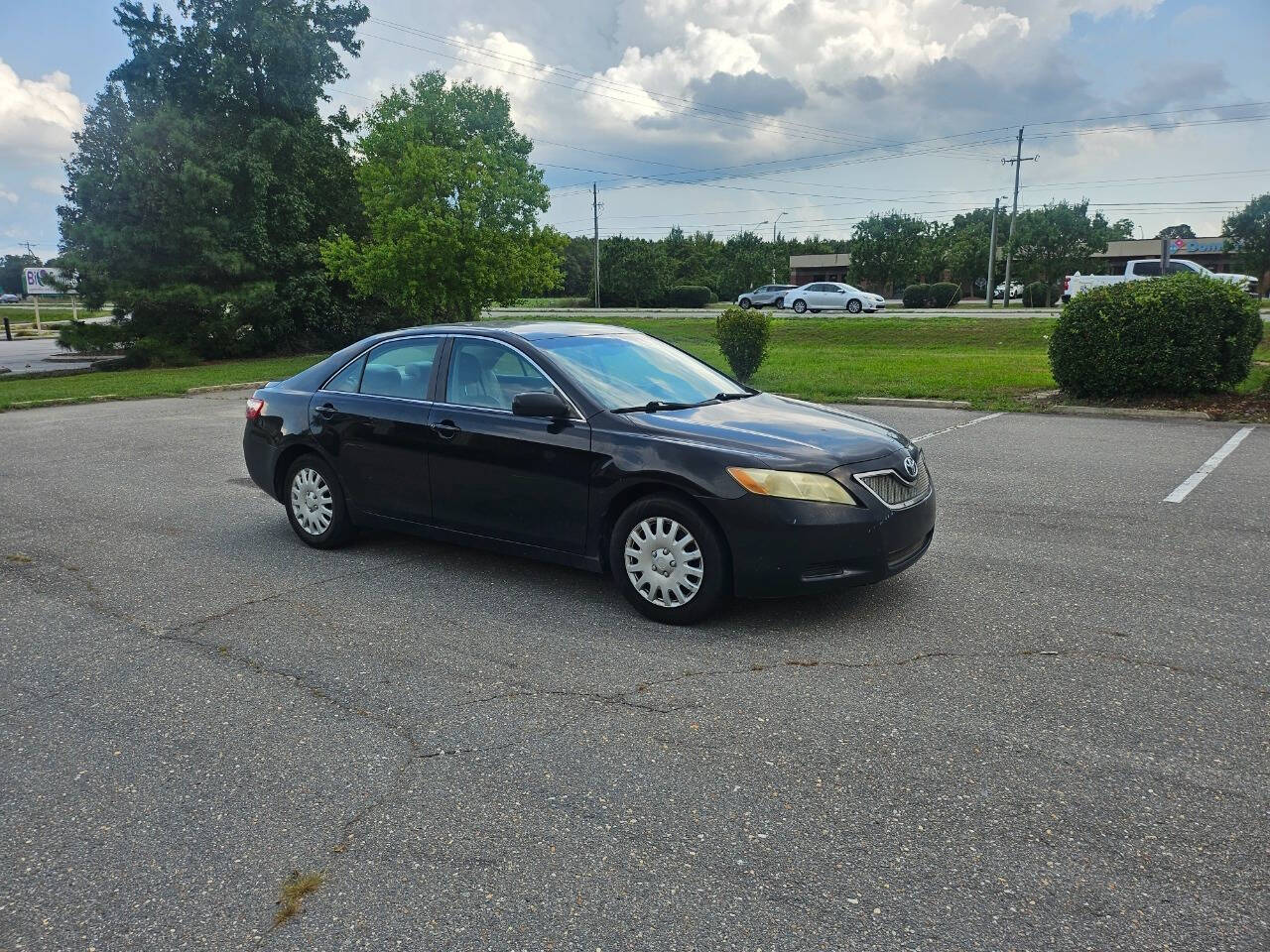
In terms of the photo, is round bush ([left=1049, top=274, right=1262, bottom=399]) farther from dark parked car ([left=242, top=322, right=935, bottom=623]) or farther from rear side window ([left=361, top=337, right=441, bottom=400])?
rear side window ([left=361, top=337, right=441, bottom=400])

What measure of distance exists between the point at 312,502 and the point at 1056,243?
5289 cm

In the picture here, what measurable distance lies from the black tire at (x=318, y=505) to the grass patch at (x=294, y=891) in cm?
365

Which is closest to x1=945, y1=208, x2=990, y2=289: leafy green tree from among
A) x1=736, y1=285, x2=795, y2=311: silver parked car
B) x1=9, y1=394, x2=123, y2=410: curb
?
x1=736, y1=285, x2=795, y2=311: silver parked car

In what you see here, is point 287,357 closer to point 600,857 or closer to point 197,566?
point 197,566

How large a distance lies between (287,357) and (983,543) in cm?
2629

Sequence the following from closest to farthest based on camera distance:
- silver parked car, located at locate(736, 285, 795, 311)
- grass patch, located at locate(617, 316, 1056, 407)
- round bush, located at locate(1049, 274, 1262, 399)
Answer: round bush, located at locate(1049, 274, 1262, 399) < grass patch, located at locate(617, 316, 1056, 407) < silver parked car, located at locate(736, 285, 795, 311)

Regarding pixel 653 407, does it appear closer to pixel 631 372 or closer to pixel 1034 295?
pixel 631 372

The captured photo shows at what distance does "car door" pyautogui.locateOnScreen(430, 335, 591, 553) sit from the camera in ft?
16.8

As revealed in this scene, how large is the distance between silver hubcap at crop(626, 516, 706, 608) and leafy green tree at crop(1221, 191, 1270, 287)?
57.8 meters

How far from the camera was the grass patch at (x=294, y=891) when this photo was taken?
8.66 ft

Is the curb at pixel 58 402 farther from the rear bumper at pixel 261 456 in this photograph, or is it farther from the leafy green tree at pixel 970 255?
the leafy green tree at pixel 970 255

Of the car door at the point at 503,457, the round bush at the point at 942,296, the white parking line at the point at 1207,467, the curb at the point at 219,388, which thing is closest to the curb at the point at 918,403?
the white parking line at the point at 1207,467

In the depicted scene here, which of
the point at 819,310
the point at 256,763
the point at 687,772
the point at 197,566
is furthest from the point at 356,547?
the point at 819,310

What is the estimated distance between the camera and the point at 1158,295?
41.5 ft
